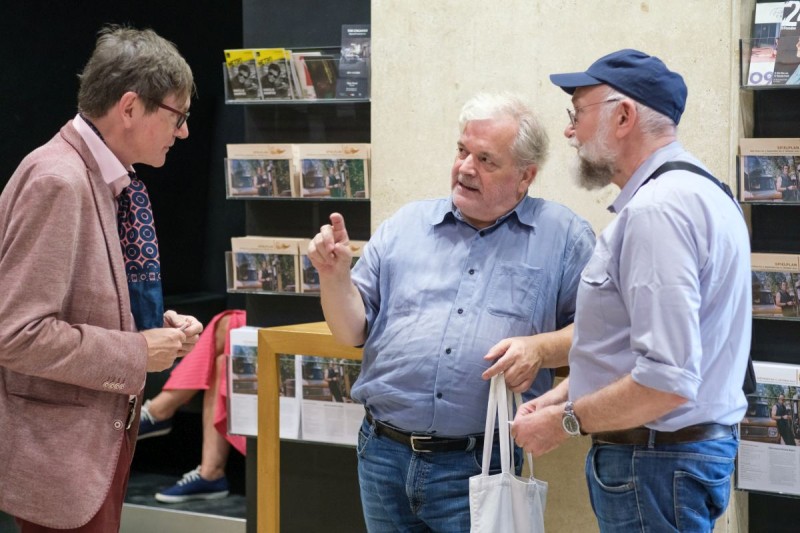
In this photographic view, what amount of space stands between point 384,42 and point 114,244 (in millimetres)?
1660

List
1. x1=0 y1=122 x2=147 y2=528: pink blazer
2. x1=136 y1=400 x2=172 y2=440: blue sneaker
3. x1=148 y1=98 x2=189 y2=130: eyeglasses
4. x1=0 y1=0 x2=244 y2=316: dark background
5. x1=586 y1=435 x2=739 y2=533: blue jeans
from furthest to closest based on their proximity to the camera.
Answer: x1=0 y1=0 x2=244 y2=316: dark background < x1=136 y1=400 x2=172 y2=440: blue sneaker < x1=148 y1=98 x2=189 y2=130: eyeglasses < x1=0 y1=122 x2=147 y2=528: pink blazer < x1=586 y1=435 x2=739 y2=533: blue jeans

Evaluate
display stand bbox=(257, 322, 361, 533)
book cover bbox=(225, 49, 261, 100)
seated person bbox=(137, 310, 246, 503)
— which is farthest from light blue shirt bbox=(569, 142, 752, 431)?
seated person bbox=(137, 310, 246, 503)

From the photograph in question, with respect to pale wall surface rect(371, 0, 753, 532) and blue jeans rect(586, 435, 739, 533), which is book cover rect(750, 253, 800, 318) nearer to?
pale wall surface rect(371, 0, 753, 532)

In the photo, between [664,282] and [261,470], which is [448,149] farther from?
[664,282]

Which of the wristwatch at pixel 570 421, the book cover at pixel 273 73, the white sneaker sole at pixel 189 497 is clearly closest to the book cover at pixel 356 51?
the book cover at pixel 273 73

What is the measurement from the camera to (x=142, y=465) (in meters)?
5.94

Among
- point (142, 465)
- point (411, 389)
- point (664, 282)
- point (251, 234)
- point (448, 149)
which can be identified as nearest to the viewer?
point (664, 282)

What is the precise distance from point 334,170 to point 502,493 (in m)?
1.88

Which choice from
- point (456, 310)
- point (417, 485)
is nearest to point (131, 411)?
point (417, 485)

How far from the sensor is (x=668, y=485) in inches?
79.9

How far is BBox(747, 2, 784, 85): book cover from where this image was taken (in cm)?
313

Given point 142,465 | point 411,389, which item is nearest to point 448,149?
point 411,389

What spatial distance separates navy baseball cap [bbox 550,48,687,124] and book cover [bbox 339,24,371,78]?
1.78m

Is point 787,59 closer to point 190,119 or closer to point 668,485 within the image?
point 668,485
